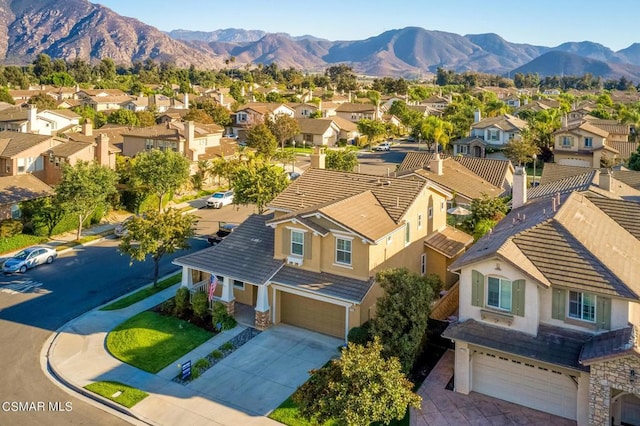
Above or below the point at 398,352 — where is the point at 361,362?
above

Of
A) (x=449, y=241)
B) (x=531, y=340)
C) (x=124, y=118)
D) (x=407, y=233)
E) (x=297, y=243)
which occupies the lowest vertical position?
(x=531, y=340)

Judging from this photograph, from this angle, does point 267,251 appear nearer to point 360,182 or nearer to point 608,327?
point 360,182

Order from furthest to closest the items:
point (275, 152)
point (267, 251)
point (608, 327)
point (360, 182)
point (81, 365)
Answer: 1. point (275, 152)
2. point (360, 182)
3. point (267, 251)
4. point (81, 365)
5. point (608, 327)

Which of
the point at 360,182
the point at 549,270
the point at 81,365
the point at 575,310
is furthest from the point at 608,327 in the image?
the point at 81,365

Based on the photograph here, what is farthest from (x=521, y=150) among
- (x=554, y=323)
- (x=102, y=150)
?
(x=554, y=323)

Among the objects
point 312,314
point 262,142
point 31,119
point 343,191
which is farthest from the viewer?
point 31,119

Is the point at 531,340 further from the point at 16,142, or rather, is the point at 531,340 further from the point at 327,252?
the point at 16,142

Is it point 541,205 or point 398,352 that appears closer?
point 398,352

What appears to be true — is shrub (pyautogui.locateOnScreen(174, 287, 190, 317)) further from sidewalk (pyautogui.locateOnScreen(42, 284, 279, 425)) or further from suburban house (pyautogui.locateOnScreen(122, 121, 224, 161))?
suburban house (pyautogui.locateOnScreen(122, 121, 224, 161))
